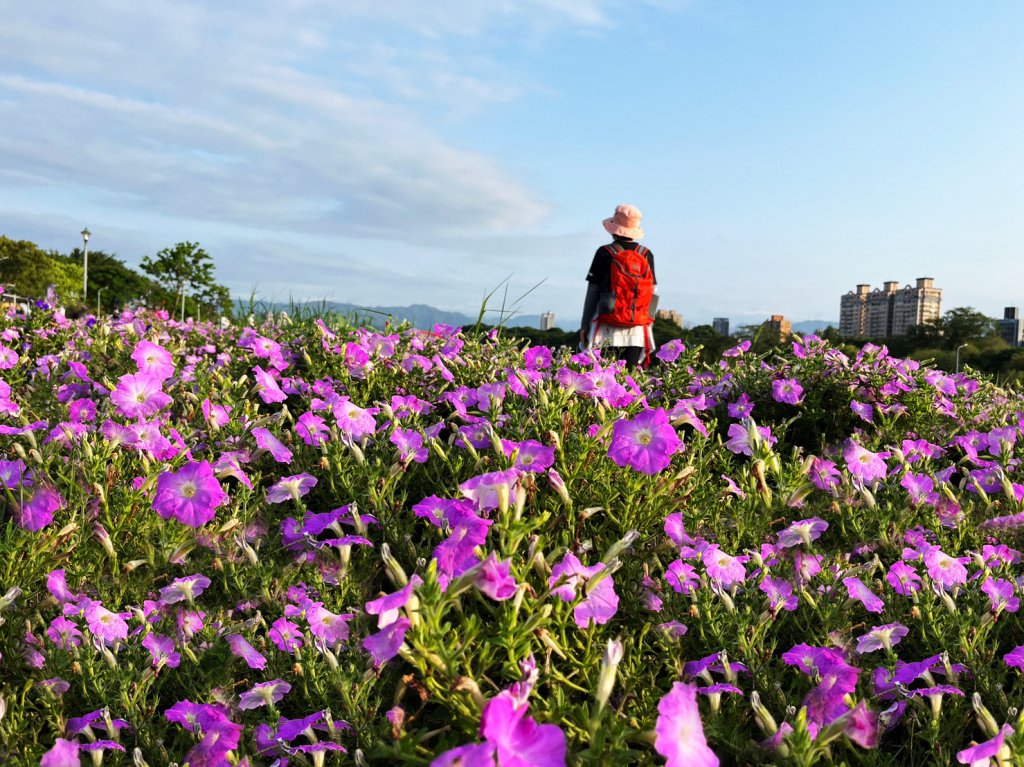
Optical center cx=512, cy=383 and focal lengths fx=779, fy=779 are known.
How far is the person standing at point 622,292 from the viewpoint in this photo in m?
7.59

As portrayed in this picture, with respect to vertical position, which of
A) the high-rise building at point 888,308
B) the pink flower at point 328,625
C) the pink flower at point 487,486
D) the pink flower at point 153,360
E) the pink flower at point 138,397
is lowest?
the pink flower at point 328,625

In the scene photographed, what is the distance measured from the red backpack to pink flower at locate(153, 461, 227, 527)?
5640mm

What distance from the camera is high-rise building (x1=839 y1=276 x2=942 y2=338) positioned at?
120 metres

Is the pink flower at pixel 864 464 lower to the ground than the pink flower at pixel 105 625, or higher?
higher

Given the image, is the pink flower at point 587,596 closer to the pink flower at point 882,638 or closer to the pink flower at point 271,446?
the pink flower at point 882,638

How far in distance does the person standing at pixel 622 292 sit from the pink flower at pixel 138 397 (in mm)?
4926

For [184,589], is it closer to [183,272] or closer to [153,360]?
[153,360]

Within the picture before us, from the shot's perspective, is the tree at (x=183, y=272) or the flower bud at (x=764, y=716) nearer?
the flower bud at (x=764, y=716)

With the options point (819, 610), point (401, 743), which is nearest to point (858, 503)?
point (819, 610)

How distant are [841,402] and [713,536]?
89.9 inches

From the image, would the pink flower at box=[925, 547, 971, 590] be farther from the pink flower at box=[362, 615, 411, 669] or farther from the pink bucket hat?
the pink bucket hat

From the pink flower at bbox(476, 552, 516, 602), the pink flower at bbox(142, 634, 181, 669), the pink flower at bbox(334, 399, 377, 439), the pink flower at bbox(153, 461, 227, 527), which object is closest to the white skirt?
the pink flower at bbox(334, 399, 377, 439)

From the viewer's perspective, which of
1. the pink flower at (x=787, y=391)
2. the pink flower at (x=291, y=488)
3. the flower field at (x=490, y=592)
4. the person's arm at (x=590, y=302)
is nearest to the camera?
the flower field at (x=490, y=592)

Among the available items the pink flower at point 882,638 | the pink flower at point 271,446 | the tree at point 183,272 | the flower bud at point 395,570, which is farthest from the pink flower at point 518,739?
the tree at point 183,272
